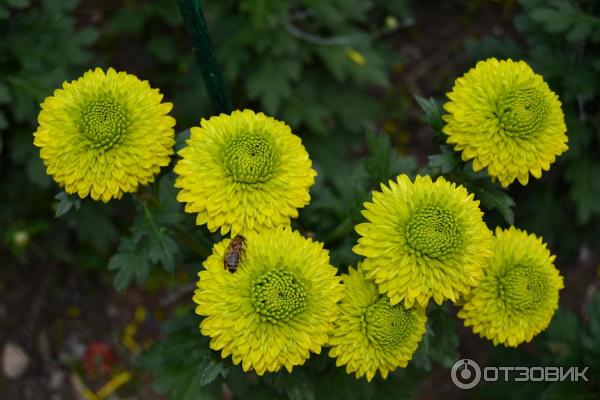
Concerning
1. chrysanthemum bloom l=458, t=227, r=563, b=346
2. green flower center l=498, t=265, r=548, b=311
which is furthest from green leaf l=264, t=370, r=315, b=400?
green flower center l=498, t=265, r=548, b=311

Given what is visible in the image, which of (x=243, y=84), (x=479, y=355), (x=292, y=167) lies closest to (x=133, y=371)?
(x=243, y=84)

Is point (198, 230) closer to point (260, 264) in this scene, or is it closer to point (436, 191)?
point (260, 264)

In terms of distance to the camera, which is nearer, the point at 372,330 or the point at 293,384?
the point at 372,330

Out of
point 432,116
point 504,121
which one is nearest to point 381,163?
point 432,116

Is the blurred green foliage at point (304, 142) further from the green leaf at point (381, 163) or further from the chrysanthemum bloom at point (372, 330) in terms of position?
the chrysanthemum bloom at point (372, 330)

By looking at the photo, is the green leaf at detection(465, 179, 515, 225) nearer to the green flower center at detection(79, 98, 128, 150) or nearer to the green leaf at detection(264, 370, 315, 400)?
the green leaf at detection(264, 370, 315, 400)

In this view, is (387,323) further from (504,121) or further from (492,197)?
(504,121)

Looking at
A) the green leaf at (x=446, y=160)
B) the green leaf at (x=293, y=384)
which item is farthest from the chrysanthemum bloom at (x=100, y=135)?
the green leaf at (x=446, y=160)
